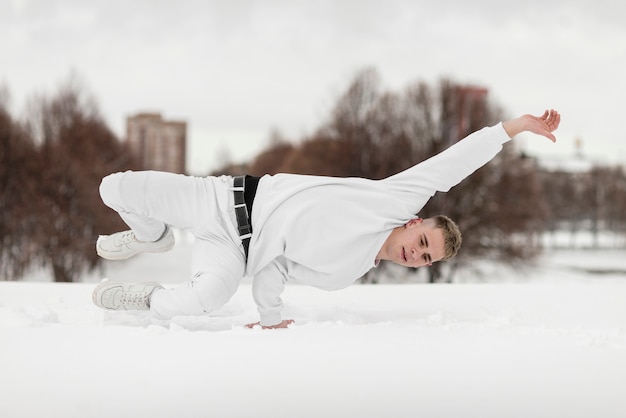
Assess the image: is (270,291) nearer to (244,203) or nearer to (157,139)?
(244,203)

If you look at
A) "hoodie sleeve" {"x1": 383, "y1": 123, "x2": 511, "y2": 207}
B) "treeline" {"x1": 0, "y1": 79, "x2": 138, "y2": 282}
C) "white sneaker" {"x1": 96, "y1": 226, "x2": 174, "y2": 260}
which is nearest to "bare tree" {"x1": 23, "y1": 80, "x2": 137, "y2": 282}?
"treeline" {"x1": 0, "y1": 79, "x2": 138, "y2": 282}

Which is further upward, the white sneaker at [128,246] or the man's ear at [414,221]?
the man's ear at [414,221]

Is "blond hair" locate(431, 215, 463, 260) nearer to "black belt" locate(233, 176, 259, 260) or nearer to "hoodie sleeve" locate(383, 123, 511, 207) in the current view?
"hoodie sleeve" locate(383, 123, 511, 207)

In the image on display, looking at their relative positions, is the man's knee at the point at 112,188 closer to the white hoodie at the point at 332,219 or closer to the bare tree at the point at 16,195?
the white hoodie at the point at 332,219

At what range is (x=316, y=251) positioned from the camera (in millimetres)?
2271

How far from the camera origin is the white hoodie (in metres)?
2.28

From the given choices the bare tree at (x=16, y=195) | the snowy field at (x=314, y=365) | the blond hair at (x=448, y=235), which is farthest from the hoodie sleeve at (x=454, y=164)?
the bare tree at (x=16, y=195)

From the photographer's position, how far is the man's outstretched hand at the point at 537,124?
240 cm

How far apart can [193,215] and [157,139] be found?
19504 mm

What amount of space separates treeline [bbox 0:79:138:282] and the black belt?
978cm

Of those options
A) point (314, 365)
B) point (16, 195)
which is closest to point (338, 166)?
point (16, 195)

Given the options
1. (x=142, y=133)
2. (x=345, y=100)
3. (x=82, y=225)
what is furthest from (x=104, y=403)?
(x=142, y=133)

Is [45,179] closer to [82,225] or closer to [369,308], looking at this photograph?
[82,225]

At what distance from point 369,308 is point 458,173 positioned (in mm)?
767
